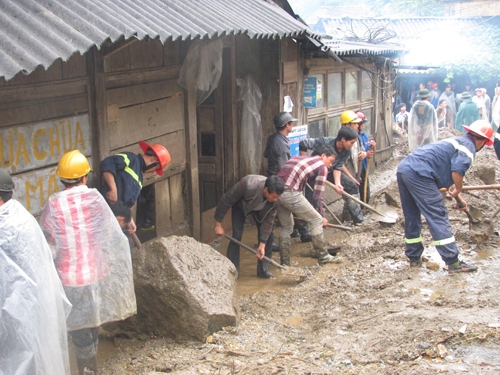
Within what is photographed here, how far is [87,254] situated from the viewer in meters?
4.54

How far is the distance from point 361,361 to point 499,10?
28232 millimetres

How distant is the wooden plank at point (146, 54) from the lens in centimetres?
687

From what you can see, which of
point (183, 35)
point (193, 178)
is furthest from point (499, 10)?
point (183, 35)

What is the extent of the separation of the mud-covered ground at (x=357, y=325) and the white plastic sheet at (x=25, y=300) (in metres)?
1.15

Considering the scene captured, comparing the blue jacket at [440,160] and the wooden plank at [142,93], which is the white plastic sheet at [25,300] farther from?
the blue jacket at [440,160]

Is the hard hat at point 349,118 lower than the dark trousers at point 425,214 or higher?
higher

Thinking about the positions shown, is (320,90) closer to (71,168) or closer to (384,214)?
(384,214)

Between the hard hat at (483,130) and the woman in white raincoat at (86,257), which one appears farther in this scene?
the hard hat at (483,130)

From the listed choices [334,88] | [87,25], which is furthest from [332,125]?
[87,25]

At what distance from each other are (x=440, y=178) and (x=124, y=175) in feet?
11.4

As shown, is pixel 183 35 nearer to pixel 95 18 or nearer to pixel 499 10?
pixel 95 18

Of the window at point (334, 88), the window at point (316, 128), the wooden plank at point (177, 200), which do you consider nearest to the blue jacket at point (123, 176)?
the wooden plank at point (177, 200)

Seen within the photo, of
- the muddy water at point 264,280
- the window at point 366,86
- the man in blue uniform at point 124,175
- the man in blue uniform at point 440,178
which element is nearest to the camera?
the man in blue uniform at point 124,175

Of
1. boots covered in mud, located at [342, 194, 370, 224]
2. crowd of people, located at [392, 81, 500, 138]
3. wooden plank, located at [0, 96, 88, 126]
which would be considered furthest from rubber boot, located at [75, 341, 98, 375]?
crowd of people, located at [392, 81, 500, 138]
